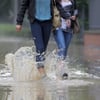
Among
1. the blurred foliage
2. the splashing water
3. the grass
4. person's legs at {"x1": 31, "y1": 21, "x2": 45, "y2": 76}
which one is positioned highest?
person's legs at {"x1": 31, "y1": 21, "x2": 45, "y2": 76}

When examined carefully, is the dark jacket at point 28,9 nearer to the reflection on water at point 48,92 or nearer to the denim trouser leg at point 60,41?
the denim trouser leg at point 60,41

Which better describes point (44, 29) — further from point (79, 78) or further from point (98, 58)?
point (98, 58)

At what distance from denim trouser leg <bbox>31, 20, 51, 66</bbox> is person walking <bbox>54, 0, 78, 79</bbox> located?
0.50 meters

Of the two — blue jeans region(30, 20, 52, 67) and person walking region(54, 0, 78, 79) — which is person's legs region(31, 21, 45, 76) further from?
person walking region(54, 0, 78, 79)

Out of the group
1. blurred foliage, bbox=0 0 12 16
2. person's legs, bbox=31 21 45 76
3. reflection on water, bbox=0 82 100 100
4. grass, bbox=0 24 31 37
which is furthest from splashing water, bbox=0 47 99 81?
blurred foliage, bbox=0 0 12 16

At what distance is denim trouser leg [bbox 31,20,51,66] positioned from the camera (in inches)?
332

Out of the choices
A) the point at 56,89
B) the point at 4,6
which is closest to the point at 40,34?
the point at 56,89

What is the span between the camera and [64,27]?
363 inches

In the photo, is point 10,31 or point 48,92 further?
point 10,31

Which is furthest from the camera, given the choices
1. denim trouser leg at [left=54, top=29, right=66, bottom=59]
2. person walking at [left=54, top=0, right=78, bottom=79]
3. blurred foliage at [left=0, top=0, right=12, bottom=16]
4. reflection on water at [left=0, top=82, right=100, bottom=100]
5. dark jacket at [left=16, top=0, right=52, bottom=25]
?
blurred foliage at [left=0, top=0, right=12, bottom=16]

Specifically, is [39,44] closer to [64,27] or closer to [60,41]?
[60,41]

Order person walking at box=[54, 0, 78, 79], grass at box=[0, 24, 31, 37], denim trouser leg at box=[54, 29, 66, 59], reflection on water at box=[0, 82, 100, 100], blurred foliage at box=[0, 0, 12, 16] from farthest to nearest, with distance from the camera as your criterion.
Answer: blurred foliage at box=[0, 0, 12, 16]
grass at box=[0, 24, 31, 37]
denim trouser leg at box=[54, 29, 66, 59]
person walking at box=[54, 0, 78, 79]
reflection on water at box=[0, 82, 100, 100]

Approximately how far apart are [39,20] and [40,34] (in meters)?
0.22

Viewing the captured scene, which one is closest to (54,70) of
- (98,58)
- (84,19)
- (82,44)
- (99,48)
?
(98,58)
